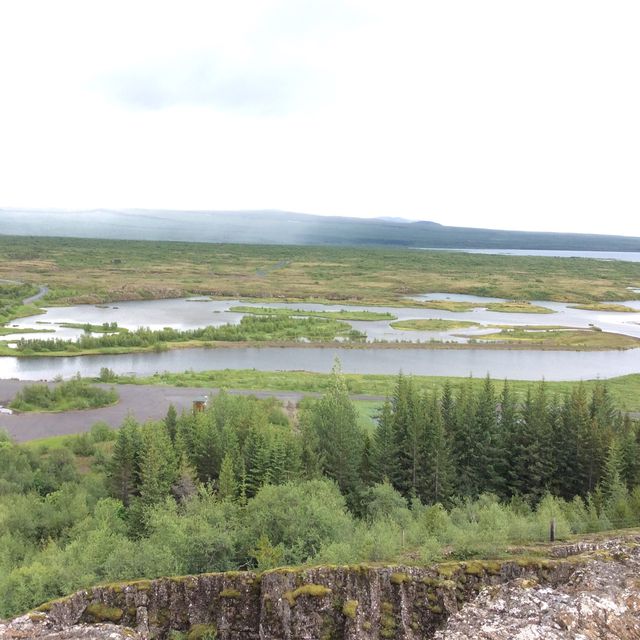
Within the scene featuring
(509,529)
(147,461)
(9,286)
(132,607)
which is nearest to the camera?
(132,607)

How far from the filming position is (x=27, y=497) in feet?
98.5

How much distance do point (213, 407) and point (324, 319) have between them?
60958 mm

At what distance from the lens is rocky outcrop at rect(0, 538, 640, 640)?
463 inches

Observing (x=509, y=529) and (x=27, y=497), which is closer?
(x=509, y=529)

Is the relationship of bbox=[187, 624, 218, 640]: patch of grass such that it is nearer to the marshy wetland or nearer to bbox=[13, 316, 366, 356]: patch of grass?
the marshy wetland

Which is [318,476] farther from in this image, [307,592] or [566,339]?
[566,339]

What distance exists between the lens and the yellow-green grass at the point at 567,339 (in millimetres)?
80438

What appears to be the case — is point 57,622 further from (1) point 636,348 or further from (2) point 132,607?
(1) point 636,348

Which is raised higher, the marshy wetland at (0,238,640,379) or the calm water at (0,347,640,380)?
the marshy wetland at (0,238,640,379)

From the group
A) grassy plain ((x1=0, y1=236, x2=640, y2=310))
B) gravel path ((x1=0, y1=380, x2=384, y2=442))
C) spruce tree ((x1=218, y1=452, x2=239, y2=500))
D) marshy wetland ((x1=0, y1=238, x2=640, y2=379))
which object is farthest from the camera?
grassy plain ((x1=0, y1=236, x2=640, y2=310))

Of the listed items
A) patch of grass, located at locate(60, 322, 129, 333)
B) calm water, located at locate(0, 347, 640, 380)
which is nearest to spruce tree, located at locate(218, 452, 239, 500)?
calm water, located at locate(0, 347, 640, 380)

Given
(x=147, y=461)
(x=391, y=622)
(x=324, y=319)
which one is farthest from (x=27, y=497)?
(x=324, y=319)

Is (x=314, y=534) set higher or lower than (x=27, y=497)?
higher

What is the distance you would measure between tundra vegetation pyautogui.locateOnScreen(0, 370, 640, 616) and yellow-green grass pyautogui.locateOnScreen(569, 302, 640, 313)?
303 feet
